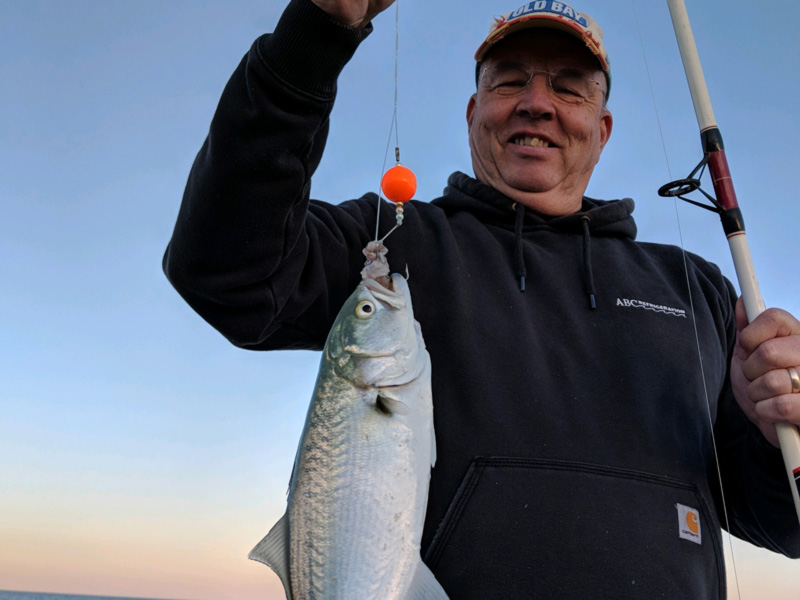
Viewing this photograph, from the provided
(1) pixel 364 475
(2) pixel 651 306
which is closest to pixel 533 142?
(2) pixel 651 306

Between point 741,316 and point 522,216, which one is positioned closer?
point 741,316

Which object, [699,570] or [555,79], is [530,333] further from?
[555,79]

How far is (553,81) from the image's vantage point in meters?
3.65

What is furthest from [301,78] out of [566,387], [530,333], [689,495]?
[689,495]

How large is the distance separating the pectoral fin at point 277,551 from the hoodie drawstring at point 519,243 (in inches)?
57.9

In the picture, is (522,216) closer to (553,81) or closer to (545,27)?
(553,81)

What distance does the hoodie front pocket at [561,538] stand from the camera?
89.3 inches

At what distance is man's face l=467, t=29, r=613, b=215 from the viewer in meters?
3.58

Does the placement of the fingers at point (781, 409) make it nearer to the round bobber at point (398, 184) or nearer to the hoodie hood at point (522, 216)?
the hoodie hood at point (522, 216)

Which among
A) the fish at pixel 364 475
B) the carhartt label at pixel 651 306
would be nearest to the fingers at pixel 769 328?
the carhartt label at pixel 651 306

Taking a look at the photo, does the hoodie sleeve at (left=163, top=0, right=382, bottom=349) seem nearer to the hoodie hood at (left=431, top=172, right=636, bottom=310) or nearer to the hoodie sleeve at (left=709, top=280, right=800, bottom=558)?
the hoodie hood at (left=431, top=172, right=636, bottom=310)

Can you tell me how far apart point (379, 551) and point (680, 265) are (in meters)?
2.36

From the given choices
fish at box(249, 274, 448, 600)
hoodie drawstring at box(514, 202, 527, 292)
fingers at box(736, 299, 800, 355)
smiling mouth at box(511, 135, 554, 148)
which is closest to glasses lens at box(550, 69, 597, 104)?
smiling mouth at box(511, 135, 554, 148)

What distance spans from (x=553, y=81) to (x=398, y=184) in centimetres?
137
